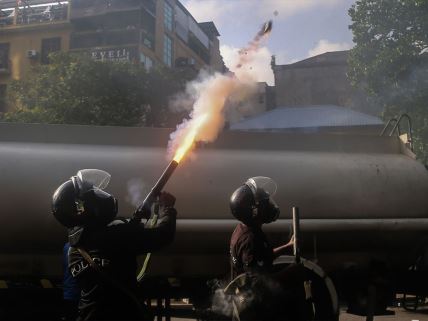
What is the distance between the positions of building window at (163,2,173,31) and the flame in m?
32.6

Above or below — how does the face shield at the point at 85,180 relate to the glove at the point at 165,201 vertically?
above

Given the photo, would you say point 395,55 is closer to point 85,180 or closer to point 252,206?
point 252,206

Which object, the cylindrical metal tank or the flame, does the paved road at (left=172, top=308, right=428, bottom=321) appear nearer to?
the cylindrical metal tank

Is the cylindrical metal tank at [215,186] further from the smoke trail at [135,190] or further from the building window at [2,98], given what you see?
the building window at [2,98]

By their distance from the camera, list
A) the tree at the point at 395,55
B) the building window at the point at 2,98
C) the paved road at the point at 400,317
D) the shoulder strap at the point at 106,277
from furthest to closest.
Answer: the building window at the point at 2,98 < the tree at the point at 395,55 < the paved road at the point at 400,317 < the shoulder strap at the point at 106,277

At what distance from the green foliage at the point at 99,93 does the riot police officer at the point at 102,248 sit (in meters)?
14.6

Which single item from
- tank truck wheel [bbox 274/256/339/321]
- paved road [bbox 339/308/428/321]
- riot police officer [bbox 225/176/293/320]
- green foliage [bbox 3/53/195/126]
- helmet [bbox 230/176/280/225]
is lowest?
paved road [bbox 339/308/428/321]

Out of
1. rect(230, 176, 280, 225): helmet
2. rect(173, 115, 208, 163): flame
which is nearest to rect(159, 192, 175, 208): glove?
rect(173, 115, 208, 163): flame

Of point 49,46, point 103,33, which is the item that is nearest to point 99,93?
point 103,33

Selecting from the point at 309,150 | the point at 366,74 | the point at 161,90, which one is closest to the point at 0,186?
the point at 309,150

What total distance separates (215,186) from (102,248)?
2636mm

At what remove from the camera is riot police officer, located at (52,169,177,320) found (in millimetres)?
3188

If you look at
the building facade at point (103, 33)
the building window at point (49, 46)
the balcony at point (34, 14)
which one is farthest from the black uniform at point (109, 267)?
the balcony at point (34, 14)

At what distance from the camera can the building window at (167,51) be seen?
119 ft
